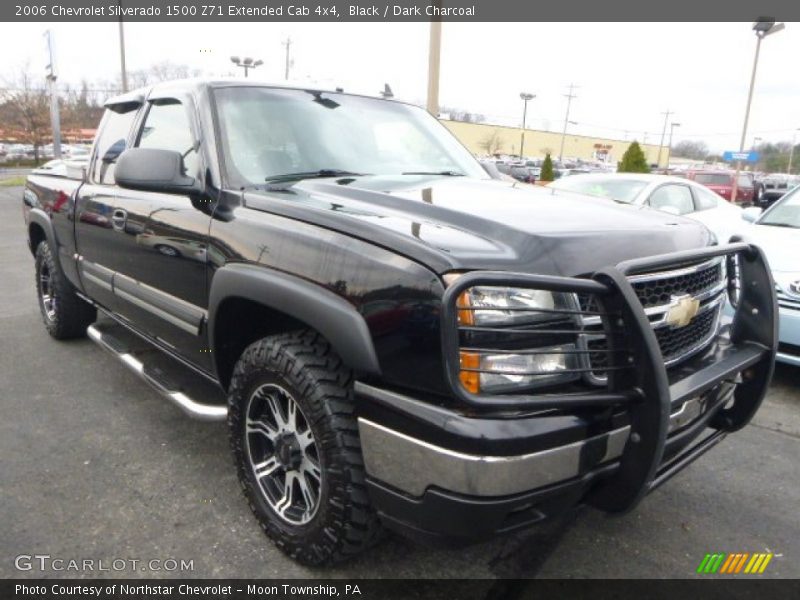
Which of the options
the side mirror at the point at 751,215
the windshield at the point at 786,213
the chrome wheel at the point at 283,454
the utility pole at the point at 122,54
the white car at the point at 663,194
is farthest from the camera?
the utility pole at the point at 122,54

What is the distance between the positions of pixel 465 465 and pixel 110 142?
355 cm

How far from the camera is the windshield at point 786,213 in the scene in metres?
5.70

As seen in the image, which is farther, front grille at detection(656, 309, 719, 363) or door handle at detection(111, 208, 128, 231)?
door handle at detection(111, 208, 128, 231)

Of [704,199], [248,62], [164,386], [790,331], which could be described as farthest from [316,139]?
[248,62]

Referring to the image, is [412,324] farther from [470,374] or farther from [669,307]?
[669,307]

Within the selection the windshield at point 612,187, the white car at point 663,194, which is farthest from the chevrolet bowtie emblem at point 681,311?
the windshield at point 612,187

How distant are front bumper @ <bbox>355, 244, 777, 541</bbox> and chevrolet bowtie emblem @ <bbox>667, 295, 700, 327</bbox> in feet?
0.52

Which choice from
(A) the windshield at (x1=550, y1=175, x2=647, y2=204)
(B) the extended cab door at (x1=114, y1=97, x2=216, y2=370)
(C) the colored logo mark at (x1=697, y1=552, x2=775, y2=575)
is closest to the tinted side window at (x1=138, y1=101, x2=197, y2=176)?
(B) the extended cab door at (x1=114, y1=97, x2=216, y2=370)

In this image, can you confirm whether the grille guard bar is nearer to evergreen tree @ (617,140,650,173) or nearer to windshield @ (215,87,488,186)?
windshield @ (215,87,488,186)

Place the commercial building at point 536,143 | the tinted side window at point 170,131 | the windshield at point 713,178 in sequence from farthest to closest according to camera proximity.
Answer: the commercial building at point 536,143 < the windshield at point 713,178 < the tinted side window at point 170,131

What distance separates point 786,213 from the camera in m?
5.85

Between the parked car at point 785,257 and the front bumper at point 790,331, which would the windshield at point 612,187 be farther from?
the front bumper at point 790,331

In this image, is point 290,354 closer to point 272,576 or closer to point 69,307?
point 272,576

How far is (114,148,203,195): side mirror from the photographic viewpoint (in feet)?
8.92
